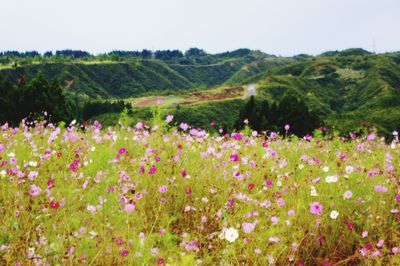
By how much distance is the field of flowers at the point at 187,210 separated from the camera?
3395 millimetres

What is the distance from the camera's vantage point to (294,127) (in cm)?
6069

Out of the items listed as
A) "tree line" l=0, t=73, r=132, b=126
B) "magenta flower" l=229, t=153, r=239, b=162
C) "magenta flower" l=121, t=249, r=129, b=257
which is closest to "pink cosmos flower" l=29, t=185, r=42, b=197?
"magenta flower" l=121, t=249, r=129, b=257

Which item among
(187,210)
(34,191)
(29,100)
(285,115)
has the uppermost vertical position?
(34,191)

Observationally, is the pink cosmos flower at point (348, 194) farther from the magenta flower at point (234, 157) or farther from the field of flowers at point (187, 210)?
the magenta flower at point (234, 157)

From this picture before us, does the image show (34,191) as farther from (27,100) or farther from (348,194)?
(27,100)

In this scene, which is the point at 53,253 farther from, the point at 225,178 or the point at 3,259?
the point at 225,178

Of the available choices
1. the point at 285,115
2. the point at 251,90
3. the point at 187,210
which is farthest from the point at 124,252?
the point at 251,90

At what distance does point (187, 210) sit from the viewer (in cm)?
438

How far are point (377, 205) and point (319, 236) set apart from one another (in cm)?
80

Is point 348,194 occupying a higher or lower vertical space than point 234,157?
lower

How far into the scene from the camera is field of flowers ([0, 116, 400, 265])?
3.39 meters

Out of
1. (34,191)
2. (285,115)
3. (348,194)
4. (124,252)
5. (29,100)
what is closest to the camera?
(124,252)

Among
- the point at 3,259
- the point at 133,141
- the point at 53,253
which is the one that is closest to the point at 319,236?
the point at 53,253

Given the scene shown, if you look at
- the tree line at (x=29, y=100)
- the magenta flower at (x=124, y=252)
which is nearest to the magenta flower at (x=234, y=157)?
the magenta flower at (x=124, y=252)
